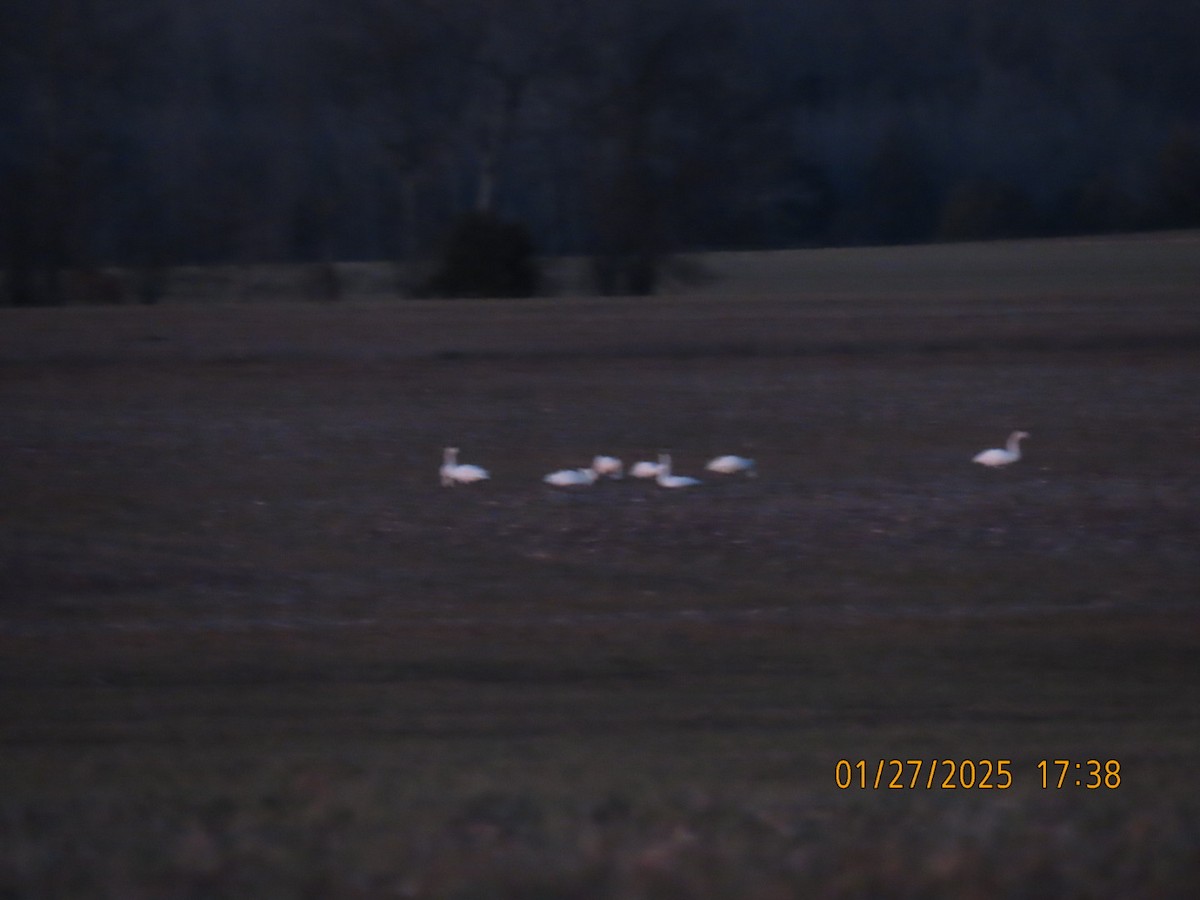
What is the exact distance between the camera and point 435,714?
916 cm

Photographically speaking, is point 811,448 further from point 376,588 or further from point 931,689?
point 931,689

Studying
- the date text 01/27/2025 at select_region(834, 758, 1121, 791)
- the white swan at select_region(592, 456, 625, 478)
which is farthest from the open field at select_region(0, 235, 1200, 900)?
the white swan at select_region(592, 456, 625, 478)

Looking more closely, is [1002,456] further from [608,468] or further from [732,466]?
[608,468]

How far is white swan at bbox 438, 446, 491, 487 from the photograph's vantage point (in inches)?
Answer: 643

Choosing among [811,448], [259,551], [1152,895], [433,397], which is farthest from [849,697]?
[433,397]

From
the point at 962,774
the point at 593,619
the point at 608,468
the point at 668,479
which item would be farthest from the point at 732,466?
the point at 962,774

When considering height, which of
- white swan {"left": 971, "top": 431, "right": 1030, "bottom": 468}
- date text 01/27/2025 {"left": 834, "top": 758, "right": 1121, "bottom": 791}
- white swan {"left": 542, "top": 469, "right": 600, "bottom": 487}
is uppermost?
white swan {"left": 971, "top": 431, "right": 1030, "bottom": 468}

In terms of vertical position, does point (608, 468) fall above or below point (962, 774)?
above

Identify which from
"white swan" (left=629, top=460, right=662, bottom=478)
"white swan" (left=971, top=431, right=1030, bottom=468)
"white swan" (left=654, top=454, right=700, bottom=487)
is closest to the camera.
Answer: "white swan" (left=654, top=454, right=700, bottom=487)

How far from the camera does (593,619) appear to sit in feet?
38.4

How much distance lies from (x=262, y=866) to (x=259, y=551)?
363 inches

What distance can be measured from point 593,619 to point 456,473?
4946 mm

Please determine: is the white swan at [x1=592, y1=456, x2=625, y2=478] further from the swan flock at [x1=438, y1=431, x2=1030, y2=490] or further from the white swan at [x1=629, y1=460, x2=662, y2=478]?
the white swan at [x1=629, y1=460, x2=662, y2=478]

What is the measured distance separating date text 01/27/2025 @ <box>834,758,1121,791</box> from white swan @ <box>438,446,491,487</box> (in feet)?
29.5
